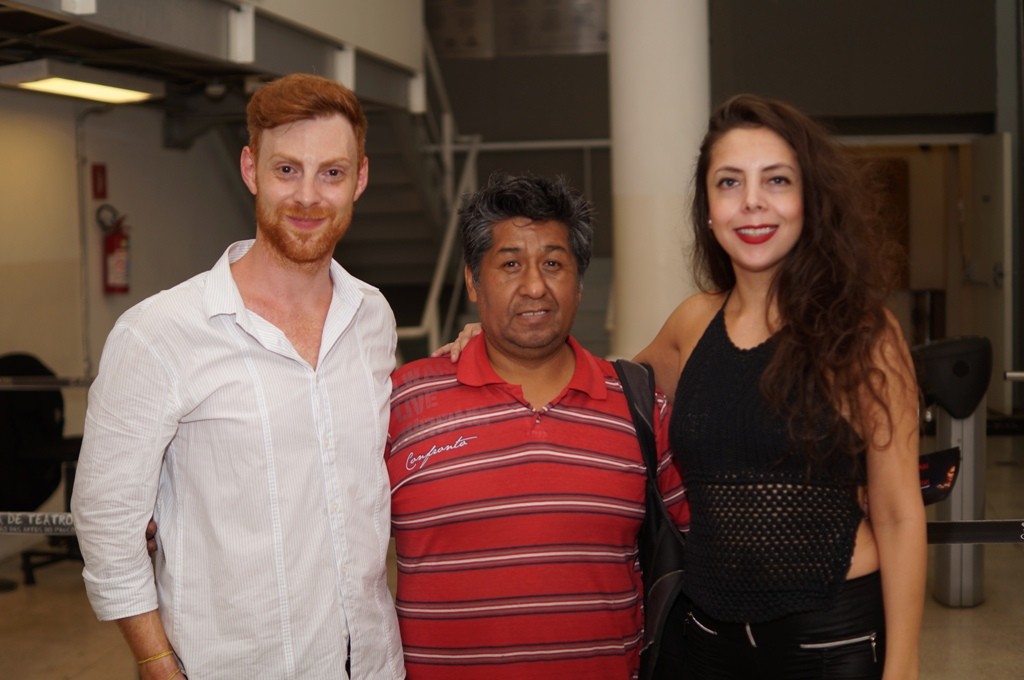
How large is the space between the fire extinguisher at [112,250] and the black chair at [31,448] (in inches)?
40.1

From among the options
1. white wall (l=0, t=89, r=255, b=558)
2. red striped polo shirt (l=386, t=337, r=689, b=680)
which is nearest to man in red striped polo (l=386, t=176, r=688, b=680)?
red striped polo shirt (l=386, t=337, r=689, b=680)

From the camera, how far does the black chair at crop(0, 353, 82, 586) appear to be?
17.8 feet

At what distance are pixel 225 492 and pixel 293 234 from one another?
1.59 feet

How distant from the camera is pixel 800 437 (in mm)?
Answer: 1914

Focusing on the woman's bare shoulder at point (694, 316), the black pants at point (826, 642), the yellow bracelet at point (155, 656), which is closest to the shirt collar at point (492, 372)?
the woman's bare shoulder at point (694, 316)

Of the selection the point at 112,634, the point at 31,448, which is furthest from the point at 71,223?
the point at 112,634

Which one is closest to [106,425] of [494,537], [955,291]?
[494,537]

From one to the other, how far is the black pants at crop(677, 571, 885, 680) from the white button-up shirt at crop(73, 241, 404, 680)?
28.8 inches

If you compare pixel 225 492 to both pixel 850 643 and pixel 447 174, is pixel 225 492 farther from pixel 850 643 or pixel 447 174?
pixel 447 174

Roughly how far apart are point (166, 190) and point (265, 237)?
604 centimetres

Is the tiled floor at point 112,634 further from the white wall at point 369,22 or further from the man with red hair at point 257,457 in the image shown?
the white wall at point 369,22

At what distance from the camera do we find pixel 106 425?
183 centimetres

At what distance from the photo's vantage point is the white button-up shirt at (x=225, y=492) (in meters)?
1.84

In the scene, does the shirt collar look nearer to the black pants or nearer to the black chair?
the black pants
